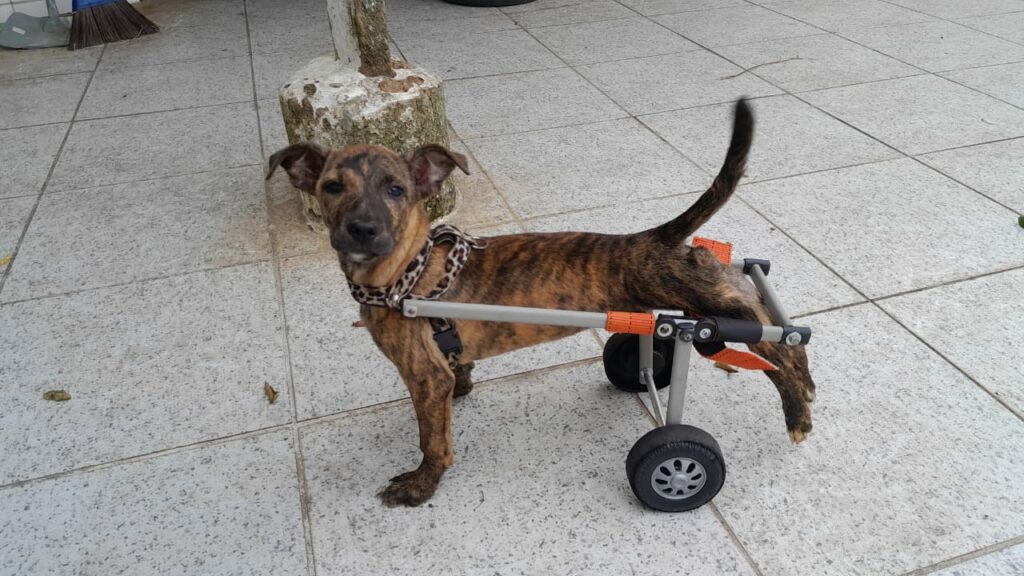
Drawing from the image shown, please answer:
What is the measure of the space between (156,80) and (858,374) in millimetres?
7121

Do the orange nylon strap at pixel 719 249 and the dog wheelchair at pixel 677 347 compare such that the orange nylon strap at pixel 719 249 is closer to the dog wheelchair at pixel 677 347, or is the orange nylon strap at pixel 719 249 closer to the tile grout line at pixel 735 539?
the dog wheelchair at pixel 677 347

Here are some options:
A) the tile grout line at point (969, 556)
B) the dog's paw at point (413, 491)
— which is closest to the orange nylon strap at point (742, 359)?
the tile grout line at point (969, 556)

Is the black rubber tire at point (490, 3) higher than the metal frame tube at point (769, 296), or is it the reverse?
the metal frame tube at point (769, 296)

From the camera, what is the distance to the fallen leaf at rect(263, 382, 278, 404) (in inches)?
137

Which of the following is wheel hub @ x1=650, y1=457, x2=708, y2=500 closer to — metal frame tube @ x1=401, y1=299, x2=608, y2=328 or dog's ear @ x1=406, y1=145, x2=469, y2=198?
metal frame tube @ x1=401, y1=299, x2=608, y2=328

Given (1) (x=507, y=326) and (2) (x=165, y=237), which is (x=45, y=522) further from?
(2) (x=165, y=237)

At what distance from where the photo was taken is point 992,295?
3996mm

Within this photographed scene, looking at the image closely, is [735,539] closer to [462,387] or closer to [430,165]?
[462,387]

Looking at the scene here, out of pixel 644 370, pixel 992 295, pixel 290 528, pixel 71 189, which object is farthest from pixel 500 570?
pixel 71 189

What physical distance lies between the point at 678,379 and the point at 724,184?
739mm

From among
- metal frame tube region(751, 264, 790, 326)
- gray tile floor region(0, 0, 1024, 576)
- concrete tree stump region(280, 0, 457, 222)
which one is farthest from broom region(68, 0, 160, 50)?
metal frame tube region(751, 264, 790, 326)

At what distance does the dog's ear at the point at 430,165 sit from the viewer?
108 inches

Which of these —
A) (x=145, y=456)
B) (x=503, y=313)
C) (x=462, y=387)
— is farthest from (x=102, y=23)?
(x=503, y=313)

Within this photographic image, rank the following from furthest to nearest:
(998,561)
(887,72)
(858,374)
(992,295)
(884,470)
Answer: (887,72) < (992,295) < (858,374) < (884,470) < (998,561)
